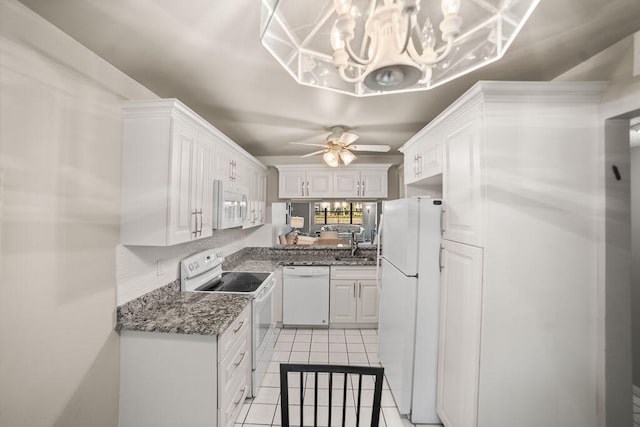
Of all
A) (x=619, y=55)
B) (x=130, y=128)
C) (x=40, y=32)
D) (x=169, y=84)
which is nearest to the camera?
(x=40, y=32)

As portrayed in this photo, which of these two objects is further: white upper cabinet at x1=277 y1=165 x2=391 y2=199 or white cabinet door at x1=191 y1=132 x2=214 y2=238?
white upper cabinet at x1=277 y1=165 x2=391 y2=199

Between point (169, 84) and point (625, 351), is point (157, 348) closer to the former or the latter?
point (169, 84)

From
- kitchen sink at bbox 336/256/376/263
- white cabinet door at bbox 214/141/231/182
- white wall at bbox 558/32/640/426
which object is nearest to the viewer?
white wall at bbox 558/32/640/426

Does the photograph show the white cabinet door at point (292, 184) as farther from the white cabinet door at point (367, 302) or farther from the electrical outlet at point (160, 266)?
the electrical outlet at point (160, 266)

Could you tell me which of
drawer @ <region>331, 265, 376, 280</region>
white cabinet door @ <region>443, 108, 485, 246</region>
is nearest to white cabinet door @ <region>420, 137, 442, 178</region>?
white cabinet door @ <region>443, 108, 485, 246</region>

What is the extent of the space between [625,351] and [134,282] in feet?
9.80

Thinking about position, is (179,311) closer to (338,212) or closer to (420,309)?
(420,309)

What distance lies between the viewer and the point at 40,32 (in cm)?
120

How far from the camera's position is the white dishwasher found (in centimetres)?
336

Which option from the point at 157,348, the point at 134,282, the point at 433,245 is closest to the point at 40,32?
the point at 134,282

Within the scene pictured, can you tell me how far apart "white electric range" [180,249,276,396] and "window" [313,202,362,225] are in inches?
65.0

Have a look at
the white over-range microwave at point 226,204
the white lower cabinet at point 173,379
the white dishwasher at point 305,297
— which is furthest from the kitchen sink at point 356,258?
the white lower cabinet at point 173,379

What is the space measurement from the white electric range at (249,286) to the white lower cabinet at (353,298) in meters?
1.00

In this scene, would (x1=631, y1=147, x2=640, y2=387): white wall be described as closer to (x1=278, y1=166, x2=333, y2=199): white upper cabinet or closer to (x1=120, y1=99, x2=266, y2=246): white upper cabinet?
(x1=278, y1=166, x2=333, y2=199): white upper cabinet
